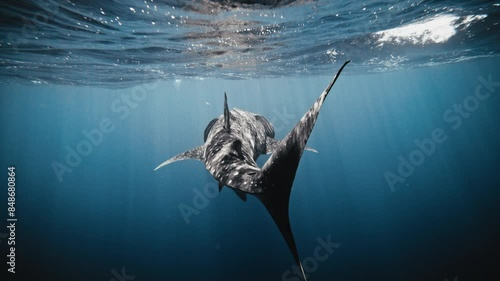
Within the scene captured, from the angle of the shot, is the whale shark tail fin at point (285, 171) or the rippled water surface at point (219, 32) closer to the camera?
the whale shark tail fin at point (285, 171)

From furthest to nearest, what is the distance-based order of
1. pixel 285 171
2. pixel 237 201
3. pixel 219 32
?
1. pixel 237 201
2. pixel 219 32
3. pixel 285 171

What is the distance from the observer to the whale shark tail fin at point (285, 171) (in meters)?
2.33

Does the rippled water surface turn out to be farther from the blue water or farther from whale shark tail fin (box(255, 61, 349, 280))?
whale shark tail fin (box(255, 61, 349, 280))

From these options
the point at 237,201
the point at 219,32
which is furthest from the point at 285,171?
the point at 237,201

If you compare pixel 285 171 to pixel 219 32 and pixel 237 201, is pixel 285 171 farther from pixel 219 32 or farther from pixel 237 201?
pixel 237 201

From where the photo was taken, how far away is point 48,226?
2802 centimetres

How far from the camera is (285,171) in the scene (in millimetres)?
2414

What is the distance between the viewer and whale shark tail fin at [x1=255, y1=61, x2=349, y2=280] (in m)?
2.33

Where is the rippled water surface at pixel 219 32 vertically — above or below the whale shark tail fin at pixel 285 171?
above

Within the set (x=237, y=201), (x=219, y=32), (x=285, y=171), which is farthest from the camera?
(x=237, y=201)

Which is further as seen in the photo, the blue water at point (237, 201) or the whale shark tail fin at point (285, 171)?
the blue water at point (237, 201)

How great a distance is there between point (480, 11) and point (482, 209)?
2264 centimetres

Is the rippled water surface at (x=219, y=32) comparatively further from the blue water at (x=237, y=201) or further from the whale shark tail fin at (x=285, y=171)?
the whale shark tail fin at (x=285, y=171)

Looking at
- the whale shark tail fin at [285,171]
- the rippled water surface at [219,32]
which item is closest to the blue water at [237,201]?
the rippled water surface at [219,32]
